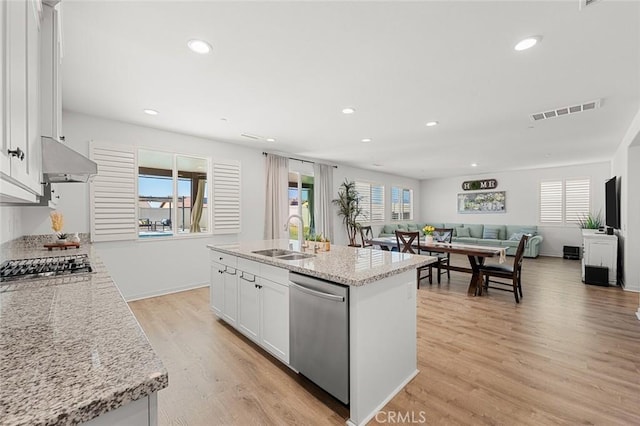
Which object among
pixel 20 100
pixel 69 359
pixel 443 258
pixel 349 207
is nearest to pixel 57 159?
pixel 20 100

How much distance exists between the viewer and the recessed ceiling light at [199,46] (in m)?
2.14

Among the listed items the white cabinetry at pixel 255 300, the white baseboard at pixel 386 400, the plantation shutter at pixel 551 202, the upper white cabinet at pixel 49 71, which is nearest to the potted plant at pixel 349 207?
the white cabinetry at pixel 255 300

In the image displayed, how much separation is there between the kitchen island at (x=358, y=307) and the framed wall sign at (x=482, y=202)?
8.12 metres

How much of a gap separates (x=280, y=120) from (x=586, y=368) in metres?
4.09

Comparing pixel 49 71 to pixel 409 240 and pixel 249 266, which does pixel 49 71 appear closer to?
pixel 249 266

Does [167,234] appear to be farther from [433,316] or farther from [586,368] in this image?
[586,368]

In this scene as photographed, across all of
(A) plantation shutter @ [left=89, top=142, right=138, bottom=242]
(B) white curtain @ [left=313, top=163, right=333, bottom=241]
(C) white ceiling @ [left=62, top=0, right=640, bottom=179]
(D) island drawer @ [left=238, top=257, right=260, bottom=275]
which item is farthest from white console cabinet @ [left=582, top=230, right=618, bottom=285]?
(A) plantation shutter @ [left=89, top=142, right=138, bottom=242]

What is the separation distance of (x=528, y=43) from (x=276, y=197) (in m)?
4.53

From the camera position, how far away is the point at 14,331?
91 centimetres

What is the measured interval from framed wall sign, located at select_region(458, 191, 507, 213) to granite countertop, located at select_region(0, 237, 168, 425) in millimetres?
10164

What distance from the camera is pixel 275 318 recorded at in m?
2.39

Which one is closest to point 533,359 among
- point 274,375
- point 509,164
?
point 274,375

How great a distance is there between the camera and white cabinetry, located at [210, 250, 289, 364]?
2.31 meters

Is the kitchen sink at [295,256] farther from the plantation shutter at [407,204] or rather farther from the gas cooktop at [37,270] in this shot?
the plantation shutter at [407,204]
